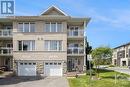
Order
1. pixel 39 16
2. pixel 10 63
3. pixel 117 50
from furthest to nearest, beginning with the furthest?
pixel 117 50 < pixel 10 63 < pixel 39 16

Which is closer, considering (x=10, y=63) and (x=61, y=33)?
(x=61, y=33)

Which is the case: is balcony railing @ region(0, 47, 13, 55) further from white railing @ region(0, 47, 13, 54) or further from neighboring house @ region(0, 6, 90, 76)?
neighboring house @ region(0, 6, 90, 76)

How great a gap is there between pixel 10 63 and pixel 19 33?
610 cm

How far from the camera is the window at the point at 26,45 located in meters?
49.7

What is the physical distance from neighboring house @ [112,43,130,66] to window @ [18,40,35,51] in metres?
58.3

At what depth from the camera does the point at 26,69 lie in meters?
49.5

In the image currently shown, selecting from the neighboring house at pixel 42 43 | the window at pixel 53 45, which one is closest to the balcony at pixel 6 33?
the neighboring house at pixel 42 43

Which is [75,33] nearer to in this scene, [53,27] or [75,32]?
[75,32]

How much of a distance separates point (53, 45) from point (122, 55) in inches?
2748

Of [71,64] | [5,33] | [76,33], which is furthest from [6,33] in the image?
[71,64]

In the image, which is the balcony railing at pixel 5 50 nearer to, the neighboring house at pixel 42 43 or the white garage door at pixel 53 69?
the neighboring house at pixel 42 43

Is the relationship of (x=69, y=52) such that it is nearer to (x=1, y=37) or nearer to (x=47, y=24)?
(x=47, y=24)

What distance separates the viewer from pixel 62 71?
49.2 metres

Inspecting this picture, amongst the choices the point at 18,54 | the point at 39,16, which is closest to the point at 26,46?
the point at 18,54
